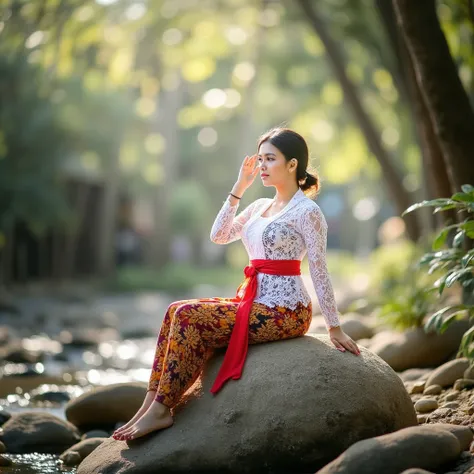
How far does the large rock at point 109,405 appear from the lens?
7.03 metres

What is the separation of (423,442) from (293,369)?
0.93 meters

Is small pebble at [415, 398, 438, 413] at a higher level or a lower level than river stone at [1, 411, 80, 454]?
lower

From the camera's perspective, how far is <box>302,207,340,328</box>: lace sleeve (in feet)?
17.6

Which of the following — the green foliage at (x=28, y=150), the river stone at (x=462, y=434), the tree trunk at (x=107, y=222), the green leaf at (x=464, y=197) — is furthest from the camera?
the tree trunk at (x=107, y=222)

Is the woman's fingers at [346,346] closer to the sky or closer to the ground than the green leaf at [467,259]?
closer to the ground

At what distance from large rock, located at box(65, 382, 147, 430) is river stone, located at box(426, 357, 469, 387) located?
88.9 inches

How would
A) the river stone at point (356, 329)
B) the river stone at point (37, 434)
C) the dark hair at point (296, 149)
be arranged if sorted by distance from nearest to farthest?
the dark hair at point (296, 149) < the river stone at point (37, 434) < the river stone at point (356, 329)

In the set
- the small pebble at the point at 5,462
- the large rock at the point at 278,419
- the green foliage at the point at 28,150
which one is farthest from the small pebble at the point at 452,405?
the green foliage at the point at 28,150

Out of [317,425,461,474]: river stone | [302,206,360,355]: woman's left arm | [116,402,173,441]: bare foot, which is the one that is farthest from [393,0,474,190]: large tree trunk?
[116,402,173,441]: bare foot

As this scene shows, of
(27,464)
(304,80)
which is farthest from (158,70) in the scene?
(27,464)

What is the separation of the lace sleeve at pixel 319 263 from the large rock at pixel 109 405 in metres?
2.25

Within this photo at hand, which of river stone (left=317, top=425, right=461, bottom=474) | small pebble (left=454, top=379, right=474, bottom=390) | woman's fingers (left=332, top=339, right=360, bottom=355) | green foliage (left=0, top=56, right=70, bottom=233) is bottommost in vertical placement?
small pebble (left=454, top=379, right=474, bottom=390)

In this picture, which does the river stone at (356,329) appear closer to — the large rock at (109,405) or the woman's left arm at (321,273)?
the large rock at (109,405)

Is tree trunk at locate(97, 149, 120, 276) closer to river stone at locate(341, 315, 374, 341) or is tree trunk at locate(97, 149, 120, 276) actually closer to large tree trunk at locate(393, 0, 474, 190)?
river stone at locate(341, 315, 374, 341)
